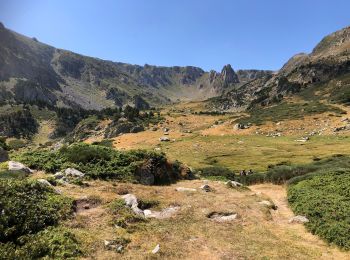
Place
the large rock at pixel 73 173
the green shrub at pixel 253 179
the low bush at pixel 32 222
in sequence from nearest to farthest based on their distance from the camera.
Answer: the low bush at pixel 32 222, the large rock at pixel 73 173, the green shrub at pixel 253 179

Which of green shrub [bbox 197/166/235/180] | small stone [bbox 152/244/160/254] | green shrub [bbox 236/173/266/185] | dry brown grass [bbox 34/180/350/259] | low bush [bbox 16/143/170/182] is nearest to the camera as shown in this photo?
small stone [bbox 152/244/160/254]

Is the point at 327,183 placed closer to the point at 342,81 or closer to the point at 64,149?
the point at 64,149

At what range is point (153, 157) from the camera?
36.3m

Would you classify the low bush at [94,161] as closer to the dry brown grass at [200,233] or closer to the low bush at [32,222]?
the dry brown grass at [200,233]

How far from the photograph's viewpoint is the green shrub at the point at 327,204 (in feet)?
67.5

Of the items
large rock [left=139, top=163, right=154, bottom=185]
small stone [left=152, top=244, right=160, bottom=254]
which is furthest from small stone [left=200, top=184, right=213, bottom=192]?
small stone [left=152, top=244, right=160, bottom=254]

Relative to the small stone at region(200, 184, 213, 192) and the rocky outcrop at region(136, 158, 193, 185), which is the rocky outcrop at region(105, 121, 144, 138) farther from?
the small stone at region(200, 184, 213, 192)

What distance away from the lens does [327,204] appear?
24.8 meters

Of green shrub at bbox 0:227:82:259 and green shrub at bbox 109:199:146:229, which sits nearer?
green shrub at bbox 0:227:82:259

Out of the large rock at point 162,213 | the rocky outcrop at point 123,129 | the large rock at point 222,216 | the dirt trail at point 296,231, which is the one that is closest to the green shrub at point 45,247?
the large rock at point 162,213

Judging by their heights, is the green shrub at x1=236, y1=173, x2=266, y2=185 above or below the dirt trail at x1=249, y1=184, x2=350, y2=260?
below

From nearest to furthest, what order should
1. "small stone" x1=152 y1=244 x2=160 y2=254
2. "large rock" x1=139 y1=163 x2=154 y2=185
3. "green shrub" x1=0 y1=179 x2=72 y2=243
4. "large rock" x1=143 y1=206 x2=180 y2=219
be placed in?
"small stone" x1=152 y1=244 x2=160 y2=254 < "green shrub" x1=0 y1=179 x2=72 y2=243 < "large rock" x1=143 y1=206 x2=180 y2=219 < "large rock" x1=139 y1=163 x2=154 y2=185

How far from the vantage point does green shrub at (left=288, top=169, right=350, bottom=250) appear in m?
20.6

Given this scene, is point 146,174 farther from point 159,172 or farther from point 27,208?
point 27,208
